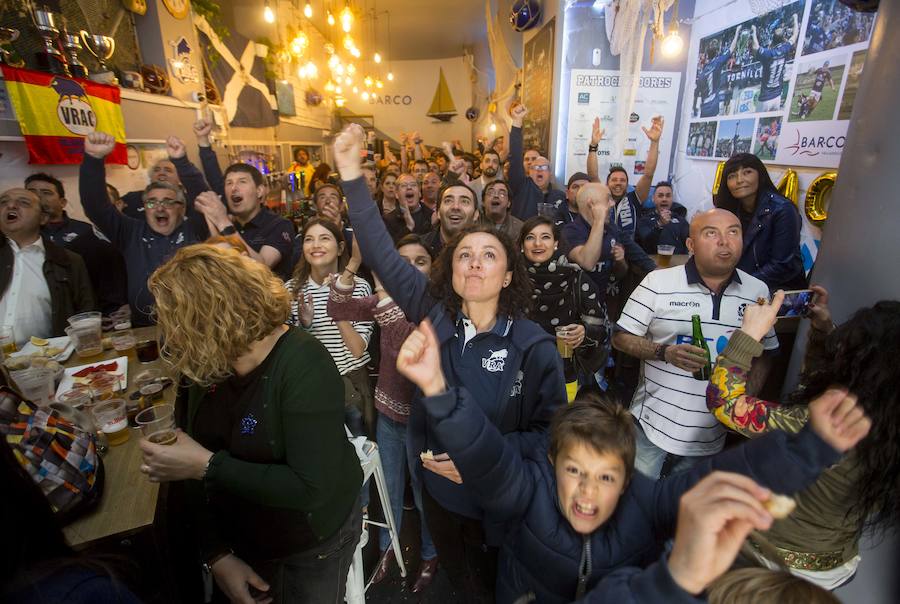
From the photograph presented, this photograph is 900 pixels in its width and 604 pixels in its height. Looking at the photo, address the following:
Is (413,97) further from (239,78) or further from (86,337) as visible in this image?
(86,337)

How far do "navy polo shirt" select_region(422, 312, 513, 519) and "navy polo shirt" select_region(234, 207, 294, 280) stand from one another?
218 centimetres

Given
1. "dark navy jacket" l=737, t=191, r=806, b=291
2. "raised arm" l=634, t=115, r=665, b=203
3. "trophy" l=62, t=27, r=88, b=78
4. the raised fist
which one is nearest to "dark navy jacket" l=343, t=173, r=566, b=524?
"dark navy jacket" l=737, t=191, r=806, b=291

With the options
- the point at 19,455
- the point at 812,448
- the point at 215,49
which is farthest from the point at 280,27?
the point at 812,448

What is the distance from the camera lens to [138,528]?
1295 millimetres

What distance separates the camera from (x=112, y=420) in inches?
65.9

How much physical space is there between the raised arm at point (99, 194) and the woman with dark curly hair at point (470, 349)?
2.34m

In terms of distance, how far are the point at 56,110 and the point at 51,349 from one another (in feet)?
10.1

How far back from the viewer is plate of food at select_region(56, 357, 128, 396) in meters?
1.98

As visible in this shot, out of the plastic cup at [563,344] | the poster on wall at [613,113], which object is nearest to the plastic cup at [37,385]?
the plastic cup at [563,344]

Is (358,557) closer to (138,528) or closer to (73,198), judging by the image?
(138,528)

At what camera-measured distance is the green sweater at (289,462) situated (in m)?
1.21

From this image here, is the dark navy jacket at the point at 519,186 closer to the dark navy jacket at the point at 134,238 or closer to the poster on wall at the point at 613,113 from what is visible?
the poster on wall at the point at 613,113

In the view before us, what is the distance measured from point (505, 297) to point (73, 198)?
521 cm

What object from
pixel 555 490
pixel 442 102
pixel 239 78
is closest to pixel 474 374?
pixel 555 490
